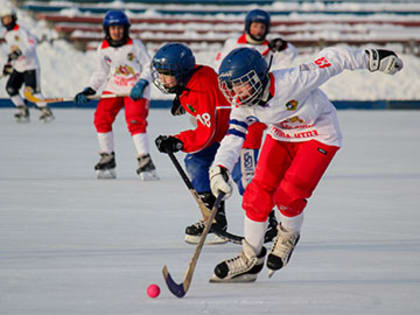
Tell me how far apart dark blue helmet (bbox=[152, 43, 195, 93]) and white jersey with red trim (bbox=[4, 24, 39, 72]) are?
25.1ft

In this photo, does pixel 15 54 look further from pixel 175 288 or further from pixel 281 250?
pixel 175 288

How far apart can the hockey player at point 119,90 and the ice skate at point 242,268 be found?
303 cm

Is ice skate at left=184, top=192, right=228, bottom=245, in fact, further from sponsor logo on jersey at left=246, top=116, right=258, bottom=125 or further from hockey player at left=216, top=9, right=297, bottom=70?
hockey player at left=216, top=9, right=297, bottom=70

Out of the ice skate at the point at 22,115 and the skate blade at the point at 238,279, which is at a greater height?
the skate blade at the point at 238,279

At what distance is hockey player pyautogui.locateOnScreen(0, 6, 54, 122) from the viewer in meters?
11.2

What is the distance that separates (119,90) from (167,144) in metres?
2.74

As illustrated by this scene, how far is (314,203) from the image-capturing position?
16.6 ft

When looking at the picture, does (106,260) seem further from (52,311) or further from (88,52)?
(88,52)

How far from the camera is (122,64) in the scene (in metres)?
6.41

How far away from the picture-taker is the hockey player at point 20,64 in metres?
11.2

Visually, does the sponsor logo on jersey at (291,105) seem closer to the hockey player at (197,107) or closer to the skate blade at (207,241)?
the hockey player at (197,107)

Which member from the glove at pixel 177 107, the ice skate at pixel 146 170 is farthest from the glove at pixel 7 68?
the glove at pixel 177 107

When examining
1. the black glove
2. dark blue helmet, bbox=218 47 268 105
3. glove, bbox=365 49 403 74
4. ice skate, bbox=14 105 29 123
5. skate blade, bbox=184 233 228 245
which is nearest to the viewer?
dark blue helmet, bbox=218 47 268 105

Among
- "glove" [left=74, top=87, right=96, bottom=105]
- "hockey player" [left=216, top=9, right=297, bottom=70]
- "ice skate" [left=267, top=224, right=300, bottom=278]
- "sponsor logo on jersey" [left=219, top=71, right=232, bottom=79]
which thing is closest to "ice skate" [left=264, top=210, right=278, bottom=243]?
"ice skate" [left=267, top=224, right=300, bottom=278]
